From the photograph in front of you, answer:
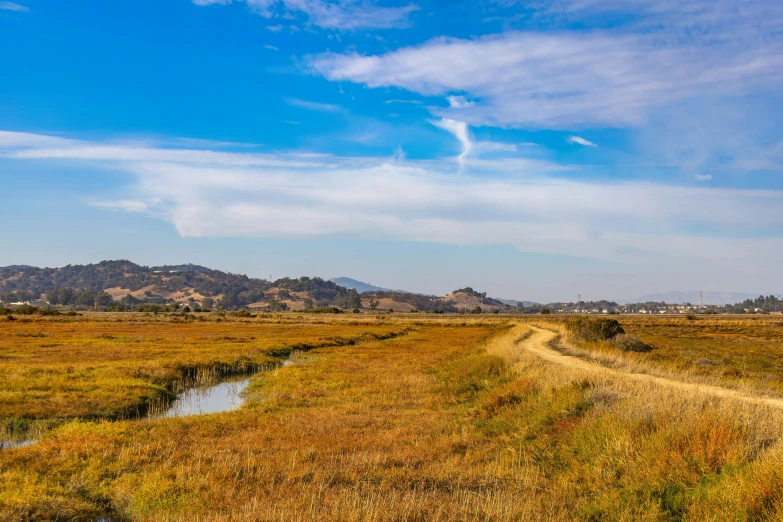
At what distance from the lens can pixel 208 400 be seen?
26.6m

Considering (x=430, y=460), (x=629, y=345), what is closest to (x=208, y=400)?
(x=430, y=460)

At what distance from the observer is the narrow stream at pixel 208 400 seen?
23219mm

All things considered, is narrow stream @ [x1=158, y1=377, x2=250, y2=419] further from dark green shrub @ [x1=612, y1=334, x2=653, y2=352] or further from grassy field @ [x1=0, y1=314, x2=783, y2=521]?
dark green shrub @ [x1=612, y1=334, x2=653, y2=352]

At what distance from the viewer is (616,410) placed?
1481 centimetres

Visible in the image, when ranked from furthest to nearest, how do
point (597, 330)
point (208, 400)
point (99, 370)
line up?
point (597, 330) → point (99, 370) → point (208, 400)

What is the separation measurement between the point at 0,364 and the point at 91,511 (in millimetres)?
27248

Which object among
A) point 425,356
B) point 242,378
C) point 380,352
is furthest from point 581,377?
point 380,352

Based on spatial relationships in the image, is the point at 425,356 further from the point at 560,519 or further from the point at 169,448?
the point at 560,519

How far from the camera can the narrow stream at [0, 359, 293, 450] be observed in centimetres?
2322

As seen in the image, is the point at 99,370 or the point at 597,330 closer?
the point at 99,370

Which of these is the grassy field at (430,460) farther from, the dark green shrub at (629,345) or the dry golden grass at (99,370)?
the dark green shrub at (629,345)

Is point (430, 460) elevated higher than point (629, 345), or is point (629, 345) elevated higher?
point (629, 345)

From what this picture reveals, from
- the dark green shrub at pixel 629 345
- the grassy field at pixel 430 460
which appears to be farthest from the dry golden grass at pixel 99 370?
the dark green shrub at pixel 629 345

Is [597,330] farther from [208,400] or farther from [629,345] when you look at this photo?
[208,400]
